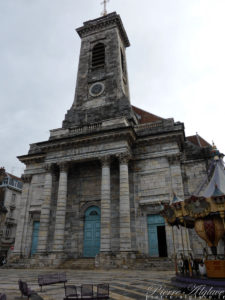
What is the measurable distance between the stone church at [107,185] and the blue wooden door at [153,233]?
7 cm

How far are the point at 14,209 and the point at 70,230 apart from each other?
21.4 m

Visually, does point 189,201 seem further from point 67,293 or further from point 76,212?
point 76,212

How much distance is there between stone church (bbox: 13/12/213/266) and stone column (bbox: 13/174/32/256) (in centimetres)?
8

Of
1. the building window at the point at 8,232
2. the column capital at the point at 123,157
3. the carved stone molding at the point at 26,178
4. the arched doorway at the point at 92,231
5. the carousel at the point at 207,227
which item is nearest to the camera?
the carousel at the point at 207,227

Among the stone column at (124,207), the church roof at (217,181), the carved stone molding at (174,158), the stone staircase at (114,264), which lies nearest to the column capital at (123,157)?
the stone column at (124,207)

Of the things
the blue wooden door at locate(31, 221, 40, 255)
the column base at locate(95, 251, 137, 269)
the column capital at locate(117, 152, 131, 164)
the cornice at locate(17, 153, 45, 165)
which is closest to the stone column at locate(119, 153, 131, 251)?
the column capital at locate(117, 152, 131, 164)

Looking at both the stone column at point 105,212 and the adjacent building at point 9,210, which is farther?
the adjacent building at point 9,210

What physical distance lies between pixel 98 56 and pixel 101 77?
3.62m

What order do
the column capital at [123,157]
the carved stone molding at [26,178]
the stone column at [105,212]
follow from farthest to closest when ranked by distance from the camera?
the carved stone molding at [26,178] → the column capital at [123,157] → the stone column at [105,212]

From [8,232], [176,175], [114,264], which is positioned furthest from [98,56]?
[8,232]

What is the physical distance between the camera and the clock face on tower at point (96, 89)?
2508 centimetres

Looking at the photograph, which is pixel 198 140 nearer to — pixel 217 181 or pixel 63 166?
pixel 63 166

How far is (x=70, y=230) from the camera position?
20422 millimetres

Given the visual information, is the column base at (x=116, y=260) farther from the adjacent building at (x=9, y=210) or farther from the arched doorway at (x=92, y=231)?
the adjacent building at (x=9, y=210)
